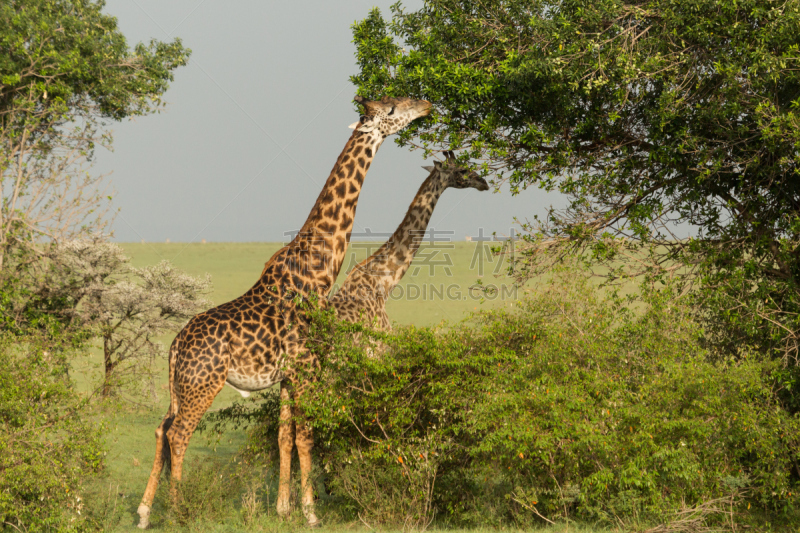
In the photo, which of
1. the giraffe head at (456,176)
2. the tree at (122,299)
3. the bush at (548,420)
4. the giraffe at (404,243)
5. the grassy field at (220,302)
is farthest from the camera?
the tree at (122,299)

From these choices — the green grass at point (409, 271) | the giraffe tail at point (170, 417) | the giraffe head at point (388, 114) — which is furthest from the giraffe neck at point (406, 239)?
the green grass at point (409, 271)

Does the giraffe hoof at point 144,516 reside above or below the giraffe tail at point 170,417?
below

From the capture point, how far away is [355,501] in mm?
8922

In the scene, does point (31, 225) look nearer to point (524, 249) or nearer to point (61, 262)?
point (61, 262)

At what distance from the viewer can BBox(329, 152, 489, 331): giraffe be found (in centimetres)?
1077

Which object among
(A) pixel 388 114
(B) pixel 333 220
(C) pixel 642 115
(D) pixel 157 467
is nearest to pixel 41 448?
(D) pixel 157 467

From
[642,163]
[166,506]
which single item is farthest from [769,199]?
[166,506]

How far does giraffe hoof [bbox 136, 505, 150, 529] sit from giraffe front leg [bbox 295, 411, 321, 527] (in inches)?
76.5

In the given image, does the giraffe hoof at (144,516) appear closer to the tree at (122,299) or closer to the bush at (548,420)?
the bush at (548,420)

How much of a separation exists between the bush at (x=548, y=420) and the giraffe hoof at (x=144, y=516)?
90.9 inches

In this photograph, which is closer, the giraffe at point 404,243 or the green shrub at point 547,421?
the green shrub at point 547,421

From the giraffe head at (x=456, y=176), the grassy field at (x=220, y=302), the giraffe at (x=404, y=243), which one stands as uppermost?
the giraffe head at (x=456, y=176)

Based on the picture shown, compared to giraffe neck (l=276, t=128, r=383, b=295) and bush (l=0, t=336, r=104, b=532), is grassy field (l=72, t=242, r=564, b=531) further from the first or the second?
giraffe neck (l=276, t=128, r=383, b=295)

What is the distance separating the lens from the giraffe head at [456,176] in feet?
36.8
